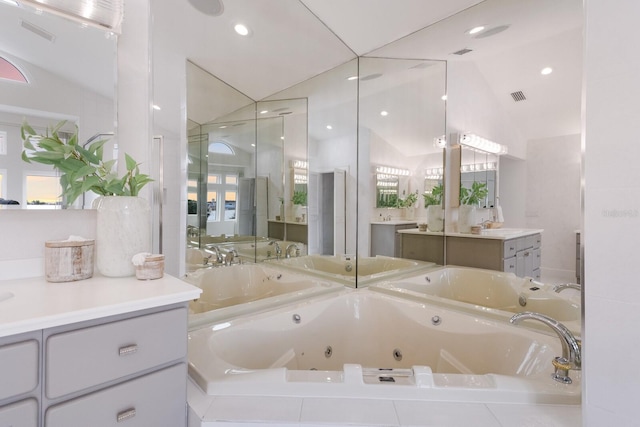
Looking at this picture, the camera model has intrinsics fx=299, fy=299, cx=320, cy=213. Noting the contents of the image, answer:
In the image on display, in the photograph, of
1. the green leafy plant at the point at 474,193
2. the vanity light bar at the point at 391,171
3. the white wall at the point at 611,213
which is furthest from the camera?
the vanity light bar at the point at 391,171

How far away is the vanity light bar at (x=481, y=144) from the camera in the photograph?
1860 millimetres

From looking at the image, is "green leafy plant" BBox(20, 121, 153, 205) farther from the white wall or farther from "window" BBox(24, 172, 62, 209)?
the white wall

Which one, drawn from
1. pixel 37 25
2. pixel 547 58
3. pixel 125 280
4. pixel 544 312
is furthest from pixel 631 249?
pixel 37 25

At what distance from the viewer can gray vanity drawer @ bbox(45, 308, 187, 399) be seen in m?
0.76

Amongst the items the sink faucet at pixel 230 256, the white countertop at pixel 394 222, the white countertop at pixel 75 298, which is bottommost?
the sink faucet at pixel 230 256

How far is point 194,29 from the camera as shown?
1.77 meters

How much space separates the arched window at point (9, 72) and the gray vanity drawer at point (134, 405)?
115 cm

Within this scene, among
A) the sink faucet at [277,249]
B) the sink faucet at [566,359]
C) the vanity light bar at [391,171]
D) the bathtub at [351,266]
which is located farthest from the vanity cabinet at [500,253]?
the sink faucet at [277,249]

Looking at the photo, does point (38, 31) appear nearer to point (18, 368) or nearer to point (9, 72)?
point (9, 72)

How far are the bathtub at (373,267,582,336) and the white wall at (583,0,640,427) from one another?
2.37ft

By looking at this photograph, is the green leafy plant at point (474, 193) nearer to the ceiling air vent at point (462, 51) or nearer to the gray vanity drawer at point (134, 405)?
the ceiling air vent at point (462, 51)

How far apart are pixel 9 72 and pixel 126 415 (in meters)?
1.26

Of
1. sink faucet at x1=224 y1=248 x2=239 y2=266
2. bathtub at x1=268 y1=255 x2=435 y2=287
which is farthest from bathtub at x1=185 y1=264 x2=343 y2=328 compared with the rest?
bathtub at x1=268 y1=255 x2=435 y2=287

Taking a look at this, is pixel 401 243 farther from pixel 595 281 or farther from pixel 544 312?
pixel 595 281
